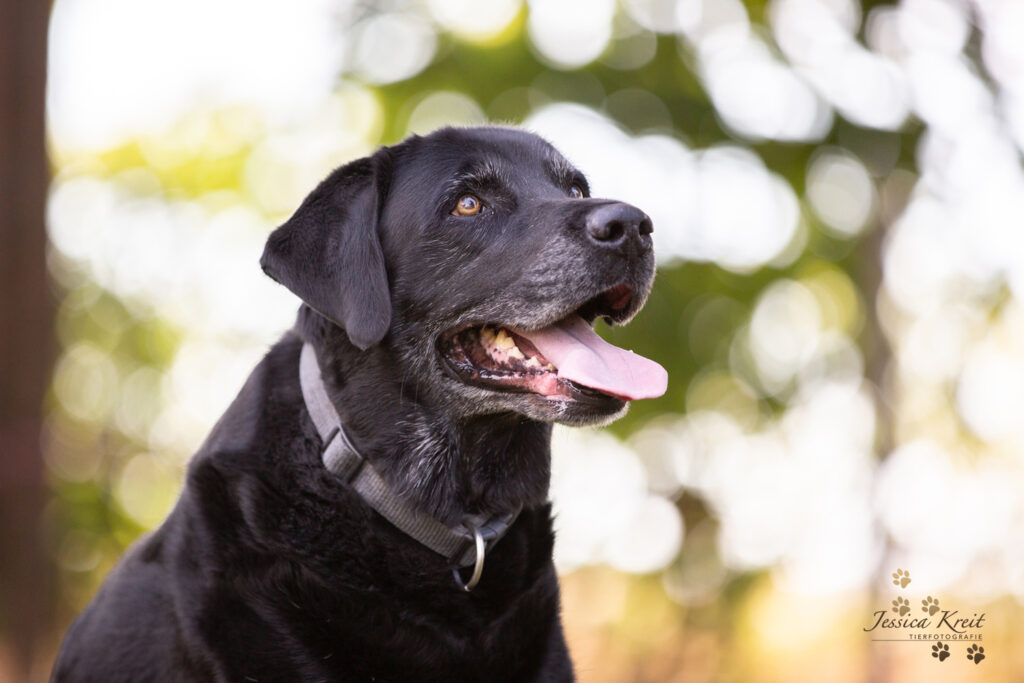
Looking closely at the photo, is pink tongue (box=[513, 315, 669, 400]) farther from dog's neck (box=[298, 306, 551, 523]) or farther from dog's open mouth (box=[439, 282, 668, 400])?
dog's neck (box=[298, 306, 551, 523])

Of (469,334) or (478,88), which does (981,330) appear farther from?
(469,334)

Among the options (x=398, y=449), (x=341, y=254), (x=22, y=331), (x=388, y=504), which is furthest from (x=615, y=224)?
(x=22, y=331)

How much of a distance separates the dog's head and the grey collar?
0.27 metres

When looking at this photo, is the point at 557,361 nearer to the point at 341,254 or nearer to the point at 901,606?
the point at 341,254

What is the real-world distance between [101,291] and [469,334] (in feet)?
55.0

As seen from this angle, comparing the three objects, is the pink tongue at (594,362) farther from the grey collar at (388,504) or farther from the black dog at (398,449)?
the grey collar at (388,504)

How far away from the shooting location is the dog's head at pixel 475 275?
2896mm

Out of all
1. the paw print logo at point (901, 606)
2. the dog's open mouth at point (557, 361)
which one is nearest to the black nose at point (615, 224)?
the dog's open mouth at point (557, 361)

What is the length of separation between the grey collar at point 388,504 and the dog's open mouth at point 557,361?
44cm

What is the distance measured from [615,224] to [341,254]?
0.90 metres

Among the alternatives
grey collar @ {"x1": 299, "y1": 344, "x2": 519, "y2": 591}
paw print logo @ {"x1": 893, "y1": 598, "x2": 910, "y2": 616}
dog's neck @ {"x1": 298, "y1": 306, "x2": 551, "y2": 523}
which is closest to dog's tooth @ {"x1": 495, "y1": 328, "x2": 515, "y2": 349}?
dog's neck @ {"x1": 298, "y1": 306, "x2": 551, "y2": 523}

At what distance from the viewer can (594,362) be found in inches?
114

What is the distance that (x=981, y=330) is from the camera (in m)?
11.4

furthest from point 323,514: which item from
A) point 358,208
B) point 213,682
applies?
point 358,208
